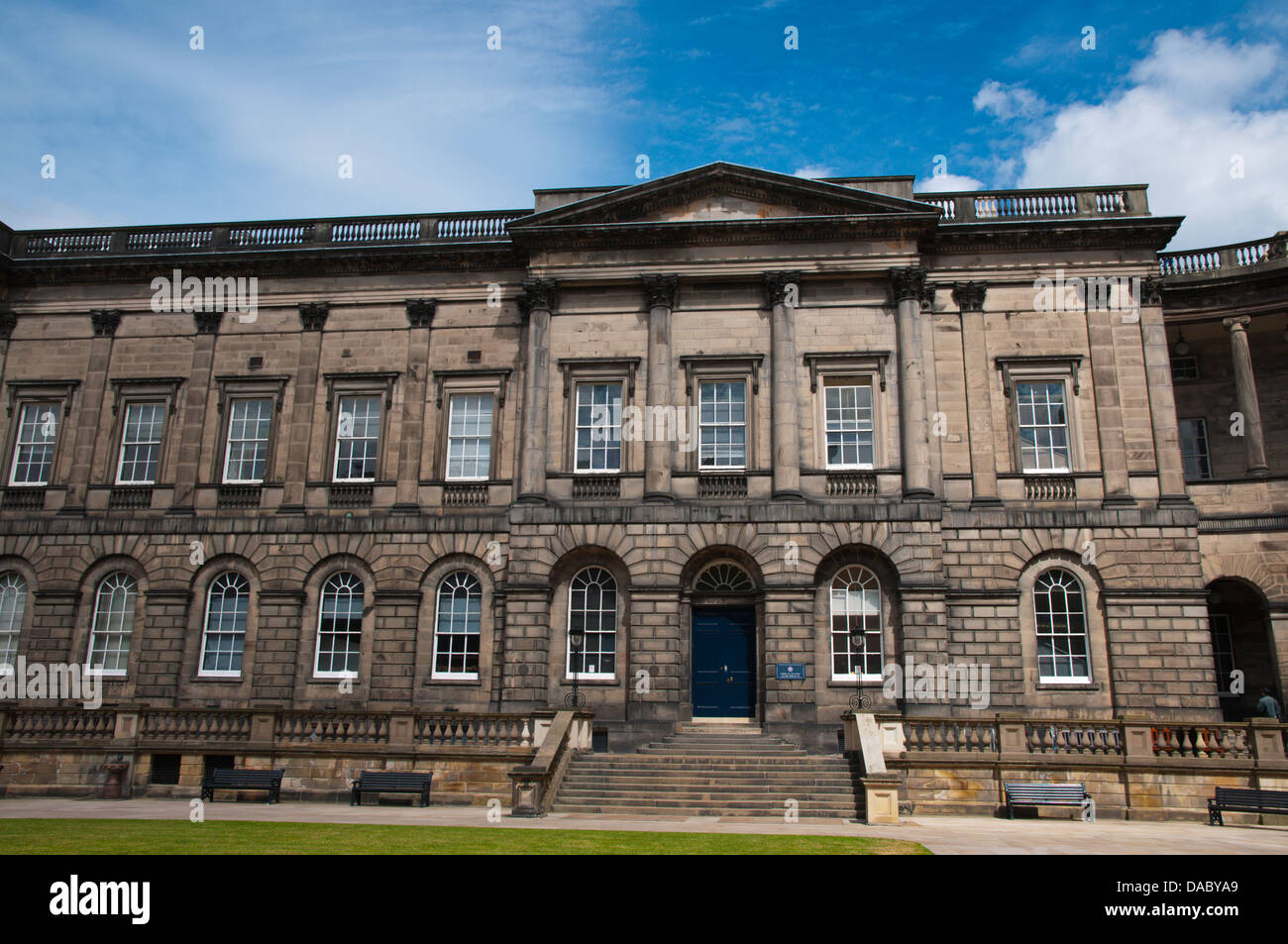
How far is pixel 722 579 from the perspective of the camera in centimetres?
2452

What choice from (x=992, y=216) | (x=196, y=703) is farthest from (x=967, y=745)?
(x=196, y=703)

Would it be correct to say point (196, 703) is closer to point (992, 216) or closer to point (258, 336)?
point (258, 336)

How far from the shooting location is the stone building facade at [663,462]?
2369cm

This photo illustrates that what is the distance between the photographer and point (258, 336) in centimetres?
2827

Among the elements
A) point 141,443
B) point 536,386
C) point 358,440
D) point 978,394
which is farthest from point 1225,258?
point 141,443

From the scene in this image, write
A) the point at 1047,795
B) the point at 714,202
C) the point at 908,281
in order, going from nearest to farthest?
the point at 1047,795, the point at 908,281, the point at 714,202

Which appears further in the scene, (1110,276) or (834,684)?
(1110,276)

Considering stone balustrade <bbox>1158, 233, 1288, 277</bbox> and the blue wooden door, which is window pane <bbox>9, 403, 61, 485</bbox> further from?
stone balustrade <bbox>1158, 233, 1288, 277</bbox>

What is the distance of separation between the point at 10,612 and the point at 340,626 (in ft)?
32.5

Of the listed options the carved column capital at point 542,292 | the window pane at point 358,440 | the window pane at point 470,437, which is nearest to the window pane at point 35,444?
the window pane at point 358,440

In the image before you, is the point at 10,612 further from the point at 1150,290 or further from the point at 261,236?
the point at 1150,290

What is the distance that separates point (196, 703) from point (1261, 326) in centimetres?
3207

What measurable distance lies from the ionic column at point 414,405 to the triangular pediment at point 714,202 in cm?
384

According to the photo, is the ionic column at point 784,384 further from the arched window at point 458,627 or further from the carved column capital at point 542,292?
the arched window at point 458,627
